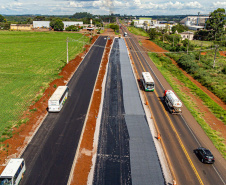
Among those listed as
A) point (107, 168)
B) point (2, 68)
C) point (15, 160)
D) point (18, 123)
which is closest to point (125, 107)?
point (107, 168)

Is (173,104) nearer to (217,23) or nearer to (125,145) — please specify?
(125,145)

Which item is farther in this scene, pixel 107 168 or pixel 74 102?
pixel 74 102

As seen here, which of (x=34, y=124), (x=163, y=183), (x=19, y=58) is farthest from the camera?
(x=19, y=58)

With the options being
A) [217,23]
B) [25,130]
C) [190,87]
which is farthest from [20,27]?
[25,130]

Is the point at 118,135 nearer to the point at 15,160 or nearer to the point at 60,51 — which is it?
the point at 15,160

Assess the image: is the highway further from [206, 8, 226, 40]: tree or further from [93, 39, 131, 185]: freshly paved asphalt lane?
[206, 8, 226, 40]: tree

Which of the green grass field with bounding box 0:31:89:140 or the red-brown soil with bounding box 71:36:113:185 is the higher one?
the green grass field with bounding box 0:31:89:140

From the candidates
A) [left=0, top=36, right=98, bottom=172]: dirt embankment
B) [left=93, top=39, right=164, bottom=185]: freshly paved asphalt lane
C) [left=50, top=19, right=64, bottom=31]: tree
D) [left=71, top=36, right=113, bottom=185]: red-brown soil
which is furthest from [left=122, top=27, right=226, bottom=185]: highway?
[left=50, top=19, right=64, bottom=31]: tree
